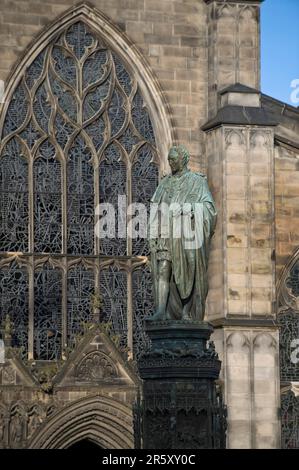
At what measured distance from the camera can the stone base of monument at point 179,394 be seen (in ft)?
55.2

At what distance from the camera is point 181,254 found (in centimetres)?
1739

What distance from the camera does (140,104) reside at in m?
31.0

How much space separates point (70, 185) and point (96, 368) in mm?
3177

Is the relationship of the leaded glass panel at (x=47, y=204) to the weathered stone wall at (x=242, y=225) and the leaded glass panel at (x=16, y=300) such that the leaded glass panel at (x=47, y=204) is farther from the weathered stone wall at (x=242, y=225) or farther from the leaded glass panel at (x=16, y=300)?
the weathered stone wall at (x=242, y=225)

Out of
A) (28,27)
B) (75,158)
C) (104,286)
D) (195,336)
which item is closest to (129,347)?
(104,286)

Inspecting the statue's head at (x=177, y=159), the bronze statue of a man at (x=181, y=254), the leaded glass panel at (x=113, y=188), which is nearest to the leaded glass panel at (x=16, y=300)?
the leaded glass panel at (x=113, y=188)

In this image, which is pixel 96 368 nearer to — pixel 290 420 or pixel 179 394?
pixel 290 420

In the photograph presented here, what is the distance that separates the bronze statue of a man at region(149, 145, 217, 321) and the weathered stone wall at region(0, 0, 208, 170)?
12.9 metres

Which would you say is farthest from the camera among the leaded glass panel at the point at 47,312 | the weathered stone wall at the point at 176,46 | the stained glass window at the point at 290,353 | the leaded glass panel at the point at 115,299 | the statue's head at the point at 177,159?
the weathered stone wall at the point at 176,46

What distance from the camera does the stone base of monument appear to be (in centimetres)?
1683

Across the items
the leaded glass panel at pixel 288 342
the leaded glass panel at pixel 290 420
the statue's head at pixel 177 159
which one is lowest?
the statue's head at pixel 177 159

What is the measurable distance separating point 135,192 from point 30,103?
229 cm

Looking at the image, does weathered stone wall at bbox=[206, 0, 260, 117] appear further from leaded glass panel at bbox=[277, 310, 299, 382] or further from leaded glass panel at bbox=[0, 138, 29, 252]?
leaded glass panel at bbox=[277, 310, 299, 382]

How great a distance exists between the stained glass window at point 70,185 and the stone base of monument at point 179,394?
12.5 metres
